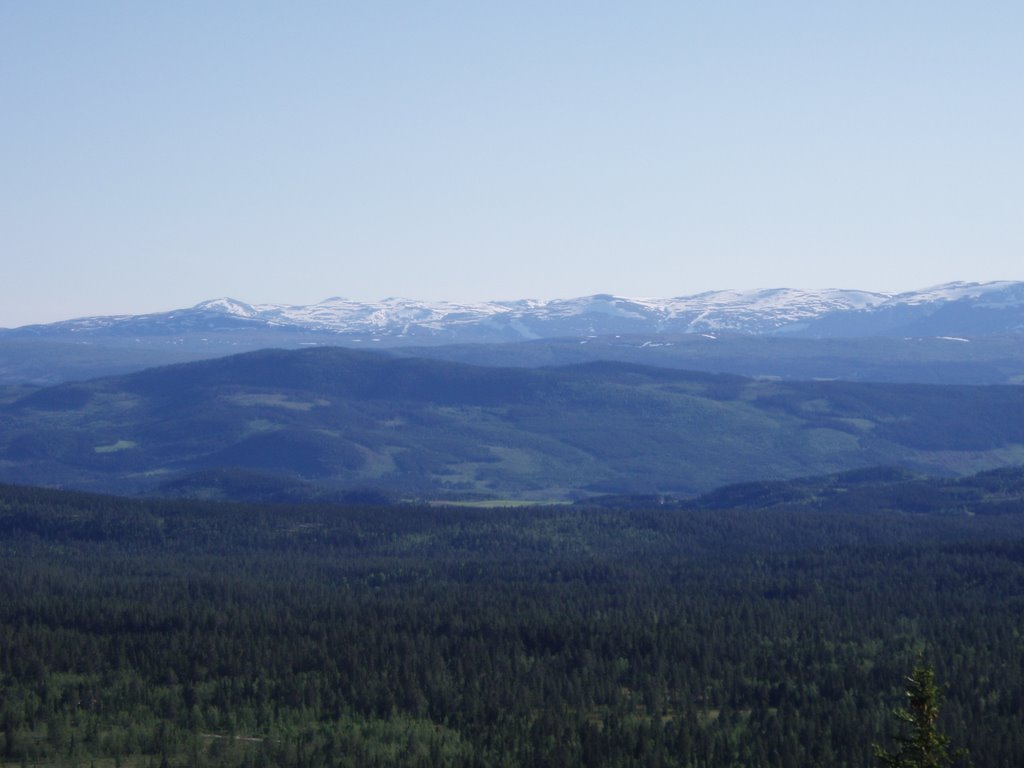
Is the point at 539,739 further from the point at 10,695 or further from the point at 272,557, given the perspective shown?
the point at 272,557

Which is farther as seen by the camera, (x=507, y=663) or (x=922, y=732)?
(x=507, y=663)

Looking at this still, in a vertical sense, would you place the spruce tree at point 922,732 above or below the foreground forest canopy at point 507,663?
above

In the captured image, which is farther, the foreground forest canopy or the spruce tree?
the foreground forest canopy

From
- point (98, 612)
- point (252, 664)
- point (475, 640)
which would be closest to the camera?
point (252, 664)

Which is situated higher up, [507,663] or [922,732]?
[922,732]

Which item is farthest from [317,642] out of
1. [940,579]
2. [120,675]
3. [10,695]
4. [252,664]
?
[940,579]

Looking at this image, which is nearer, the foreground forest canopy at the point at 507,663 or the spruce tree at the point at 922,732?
the spruce tree at the point at 922,732

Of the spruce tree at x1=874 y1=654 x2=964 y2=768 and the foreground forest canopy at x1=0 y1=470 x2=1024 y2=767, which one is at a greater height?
the spruce tree at x1=874 y1=654 x2=964 y2=768

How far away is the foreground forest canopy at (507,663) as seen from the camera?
92.2 m

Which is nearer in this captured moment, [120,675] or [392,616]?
[120,675]

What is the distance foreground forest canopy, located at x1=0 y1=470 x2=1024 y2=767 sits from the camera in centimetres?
9219

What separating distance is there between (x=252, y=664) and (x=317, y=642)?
730 centimetres

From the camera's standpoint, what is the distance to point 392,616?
129 m

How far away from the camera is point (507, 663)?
4395 inches
